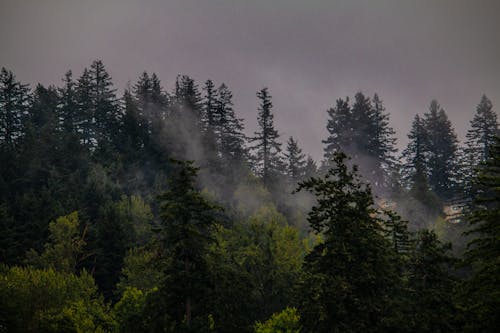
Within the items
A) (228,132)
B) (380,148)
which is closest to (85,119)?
(228,132)

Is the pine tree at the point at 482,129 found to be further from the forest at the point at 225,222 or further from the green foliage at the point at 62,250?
the green foliage at the point at 62,250

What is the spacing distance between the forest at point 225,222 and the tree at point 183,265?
7 cm

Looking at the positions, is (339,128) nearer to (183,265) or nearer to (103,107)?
(103,107)

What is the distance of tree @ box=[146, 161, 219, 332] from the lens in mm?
19359

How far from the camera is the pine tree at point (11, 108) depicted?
7881 centimetres

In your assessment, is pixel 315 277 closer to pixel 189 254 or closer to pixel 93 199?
pixel 189 254

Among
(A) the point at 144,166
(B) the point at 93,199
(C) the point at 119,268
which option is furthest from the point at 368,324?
(A) the point at 144,166

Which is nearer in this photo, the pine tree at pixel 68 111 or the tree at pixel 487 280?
the tree at pixel 487 280

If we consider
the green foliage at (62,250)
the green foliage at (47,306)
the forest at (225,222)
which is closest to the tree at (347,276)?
the forest at (225,222)

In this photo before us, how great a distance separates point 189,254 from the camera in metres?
20.2

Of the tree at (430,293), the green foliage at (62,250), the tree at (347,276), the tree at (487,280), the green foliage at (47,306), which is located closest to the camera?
the tree at (487,280)

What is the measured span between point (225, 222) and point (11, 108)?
53.9 metres

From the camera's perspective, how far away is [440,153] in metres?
82.9

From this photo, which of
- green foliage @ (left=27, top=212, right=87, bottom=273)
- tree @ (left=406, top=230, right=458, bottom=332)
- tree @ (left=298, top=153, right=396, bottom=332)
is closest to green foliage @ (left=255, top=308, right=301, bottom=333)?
tree @ (left=406, top=230, right=458, bottom=332)
